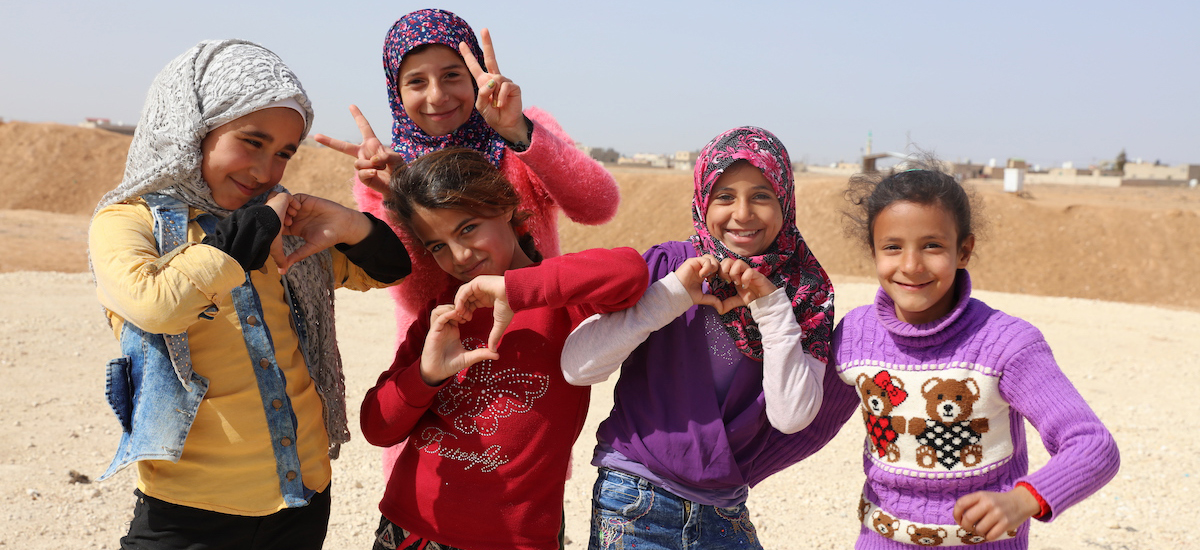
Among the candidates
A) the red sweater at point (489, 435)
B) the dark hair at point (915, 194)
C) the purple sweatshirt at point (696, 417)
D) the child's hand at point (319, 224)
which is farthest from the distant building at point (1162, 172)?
the child's hand at point (319, 224)

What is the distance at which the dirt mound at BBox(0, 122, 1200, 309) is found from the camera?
20.2 meters

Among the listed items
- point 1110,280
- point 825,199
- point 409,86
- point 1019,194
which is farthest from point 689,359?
point 1019,194

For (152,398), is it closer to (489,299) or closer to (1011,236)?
(489,299)

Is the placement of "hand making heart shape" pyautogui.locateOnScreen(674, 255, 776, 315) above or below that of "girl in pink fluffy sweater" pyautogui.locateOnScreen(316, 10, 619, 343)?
below

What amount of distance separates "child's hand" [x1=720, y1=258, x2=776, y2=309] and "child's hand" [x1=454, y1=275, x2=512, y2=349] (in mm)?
548

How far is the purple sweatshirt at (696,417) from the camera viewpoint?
6.96ft

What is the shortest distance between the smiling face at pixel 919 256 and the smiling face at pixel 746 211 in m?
0.29

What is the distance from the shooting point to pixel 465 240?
2.22 m

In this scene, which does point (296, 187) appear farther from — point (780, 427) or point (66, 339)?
point (780, 427)

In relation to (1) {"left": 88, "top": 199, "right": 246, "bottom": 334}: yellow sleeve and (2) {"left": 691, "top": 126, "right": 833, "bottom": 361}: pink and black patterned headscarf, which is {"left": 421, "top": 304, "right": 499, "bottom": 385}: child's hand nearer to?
(1) {"left": 88, "top": 199, "right": 246, "bottom": 334}: yellow sleeve

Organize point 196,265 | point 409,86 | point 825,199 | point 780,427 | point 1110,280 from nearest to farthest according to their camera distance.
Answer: point 196,265 → point 780,427 → point 409,86 → point 1110,280 → point 825,199

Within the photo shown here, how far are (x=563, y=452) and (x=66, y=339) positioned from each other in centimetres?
716

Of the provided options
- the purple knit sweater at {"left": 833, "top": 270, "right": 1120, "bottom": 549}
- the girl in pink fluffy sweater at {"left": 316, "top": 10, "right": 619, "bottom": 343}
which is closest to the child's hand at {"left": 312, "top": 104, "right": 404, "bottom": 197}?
the girl in pink fluffy sweater at {"left": 316, "top": 10, "right": 619, "bottom": 343}

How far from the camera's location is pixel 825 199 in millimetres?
26172
